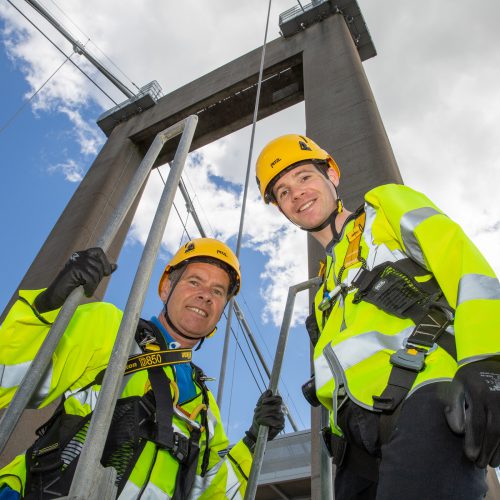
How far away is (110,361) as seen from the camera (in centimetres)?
102

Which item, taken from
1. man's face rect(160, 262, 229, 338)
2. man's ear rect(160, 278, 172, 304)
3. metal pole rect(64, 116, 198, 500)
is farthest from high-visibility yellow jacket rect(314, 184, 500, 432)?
man's ear rect(160, 278, 172, 304)

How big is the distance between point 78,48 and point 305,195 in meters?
11.1

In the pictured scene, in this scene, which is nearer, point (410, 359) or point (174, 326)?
point (410, 359)

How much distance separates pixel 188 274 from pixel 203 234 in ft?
12.2

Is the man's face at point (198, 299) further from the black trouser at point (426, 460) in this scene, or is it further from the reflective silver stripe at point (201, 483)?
the black trouser at point (426, 460)

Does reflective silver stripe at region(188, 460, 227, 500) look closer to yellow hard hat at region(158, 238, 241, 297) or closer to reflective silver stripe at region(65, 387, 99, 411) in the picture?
reflective silver stripe at region(65, 387, 99, 411)

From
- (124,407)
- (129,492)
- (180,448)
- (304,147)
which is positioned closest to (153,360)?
(124,407)

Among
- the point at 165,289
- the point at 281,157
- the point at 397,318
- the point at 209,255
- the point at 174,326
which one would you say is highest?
the point at 281,157

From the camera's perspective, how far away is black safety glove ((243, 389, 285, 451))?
2.23 m

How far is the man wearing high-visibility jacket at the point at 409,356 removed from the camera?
1.03 metres

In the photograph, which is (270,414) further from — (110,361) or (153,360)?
(110,361)

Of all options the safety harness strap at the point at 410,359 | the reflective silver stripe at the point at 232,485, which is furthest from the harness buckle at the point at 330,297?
the reflective silver stripe at the point at 232,485

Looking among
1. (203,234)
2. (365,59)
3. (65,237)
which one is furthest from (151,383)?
(365,59)

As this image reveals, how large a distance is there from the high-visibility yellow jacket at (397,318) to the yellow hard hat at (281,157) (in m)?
0.92
